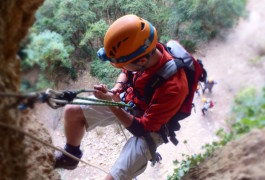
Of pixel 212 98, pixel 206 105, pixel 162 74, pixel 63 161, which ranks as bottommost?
pixel 206 105

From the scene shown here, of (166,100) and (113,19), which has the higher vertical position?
(166,100)

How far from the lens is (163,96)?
1.97 meters

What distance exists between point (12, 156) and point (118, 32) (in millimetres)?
1106

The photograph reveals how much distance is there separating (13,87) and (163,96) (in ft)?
3.51

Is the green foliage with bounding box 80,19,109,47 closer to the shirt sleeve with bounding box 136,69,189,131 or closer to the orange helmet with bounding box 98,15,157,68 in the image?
the orange helmet with bounding box 98,15,157,68

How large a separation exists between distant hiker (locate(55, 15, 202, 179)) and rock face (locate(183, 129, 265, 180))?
0.46m

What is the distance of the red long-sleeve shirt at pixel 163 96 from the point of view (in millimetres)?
1969

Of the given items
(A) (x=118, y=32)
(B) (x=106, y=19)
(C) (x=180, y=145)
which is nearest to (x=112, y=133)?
(C) (x=180, y=145)

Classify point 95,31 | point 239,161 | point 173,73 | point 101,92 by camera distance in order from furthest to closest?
point 95,31 < point 173,73 < point 101,92 < point 239,161

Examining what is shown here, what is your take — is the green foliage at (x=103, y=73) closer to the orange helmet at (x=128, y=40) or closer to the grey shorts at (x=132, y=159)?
the grey shorts at (x=132, y=159)

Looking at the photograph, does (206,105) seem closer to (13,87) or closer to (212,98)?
(212,98)

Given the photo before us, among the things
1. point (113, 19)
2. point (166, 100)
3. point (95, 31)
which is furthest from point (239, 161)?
point (113, 19)

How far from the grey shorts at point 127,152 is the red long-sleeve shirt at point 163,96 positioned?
0.22 metres

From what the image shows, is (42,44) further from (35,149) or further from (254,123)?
(254,123)
